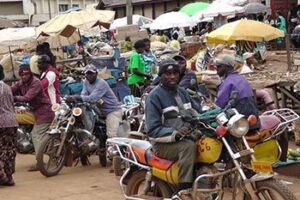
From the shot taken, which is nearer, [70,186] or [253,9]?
[70,186]

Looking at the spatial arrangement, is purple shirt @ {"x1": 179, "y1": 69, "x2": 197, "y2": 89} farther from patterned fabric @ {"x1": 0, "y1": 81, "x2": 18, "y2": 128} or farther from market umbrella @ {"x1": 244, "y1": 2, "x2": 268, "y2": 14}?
market umbrella @ {"x1": 244, "y1": 2, "x2": 268, "y2": 14}

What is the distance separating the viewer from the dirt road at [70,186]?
7.67 metres

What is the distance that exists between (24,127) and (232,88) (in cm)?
416

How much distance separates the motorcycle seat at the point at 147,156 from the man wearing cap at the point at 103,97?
295 cm

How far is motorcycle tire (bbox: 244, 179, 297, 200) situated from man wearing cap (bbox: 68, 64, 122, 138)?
13.9 ft

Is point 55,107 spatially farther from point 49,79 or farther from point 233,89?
point 233,89

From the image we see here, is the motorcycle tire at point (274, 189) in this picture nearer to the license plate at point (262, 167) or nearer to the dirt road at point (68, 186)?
the license plate at point (262, 167)

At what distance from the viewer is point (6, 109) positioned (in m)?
8.27

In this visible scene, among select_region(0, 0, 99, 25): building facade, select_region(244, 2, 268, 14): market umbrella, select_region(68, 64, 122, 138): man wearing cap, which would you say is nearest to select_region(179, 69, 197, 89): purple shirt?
select_region(68, 64, 122, 138): man wearing cap

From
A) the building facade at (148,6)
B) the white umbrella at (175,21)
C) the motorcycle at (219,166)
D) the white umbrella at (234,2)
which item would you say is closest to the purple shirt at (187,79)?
the motorcycle at (219,166)

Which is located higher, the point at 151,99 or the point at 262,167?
the point at 151,99

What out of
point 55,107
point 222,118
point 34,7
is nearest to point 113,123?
point 55,107

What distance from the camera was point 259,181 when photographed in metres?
5.32

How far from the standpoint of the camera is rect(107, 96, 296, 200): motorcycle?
537 cm
